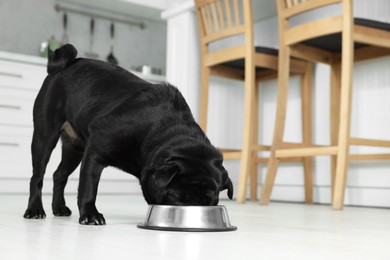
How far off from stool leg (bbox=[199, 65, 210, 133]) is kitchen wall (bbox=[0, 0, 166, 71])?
1.86 meters

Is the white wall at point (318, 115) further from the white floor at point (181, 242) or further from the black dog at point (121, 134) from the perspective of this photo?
the black dog at point (121, 134)

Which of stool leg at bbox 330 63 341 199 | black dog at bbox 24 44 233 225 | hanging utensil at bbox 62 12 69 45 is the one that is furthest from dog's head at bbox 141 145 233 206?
hanging utensil at bbox 62 12 69 45

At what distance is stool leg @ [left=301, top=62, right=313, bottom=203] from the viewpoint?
3.35 meters

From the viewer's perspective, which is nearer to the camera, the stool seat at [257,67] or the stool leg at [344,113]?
the stool leg at [344,113]

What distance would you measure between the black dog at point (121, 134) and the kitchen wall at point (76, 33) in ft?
10.1

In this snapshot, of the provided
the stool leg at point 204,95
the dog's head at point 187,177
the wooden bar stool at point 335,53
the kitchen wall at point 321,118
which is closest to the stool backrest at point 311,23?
the wooden bar stool at point 335,53

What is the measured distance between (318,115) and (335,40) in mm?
677

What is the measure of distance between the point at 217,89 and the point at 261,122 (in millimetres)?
377

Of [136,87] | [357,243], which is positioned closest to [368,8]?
[136,87]

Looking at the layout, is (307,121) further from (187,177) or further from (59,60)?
(187,177)

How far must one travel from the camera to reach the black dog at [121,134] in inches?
53.7

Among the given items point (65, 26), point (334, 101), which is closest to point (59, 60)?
point (334, 101)

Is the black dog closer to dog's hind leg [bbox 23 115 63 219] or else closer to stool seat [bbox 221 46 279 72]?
dog's hind leg [bbox 23 115 63 219]

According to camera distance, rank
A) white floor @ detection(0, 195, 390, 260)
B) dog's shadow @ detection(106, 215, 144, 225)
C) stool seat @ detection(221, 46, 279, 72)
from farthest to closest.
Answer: stool seat @ detection(221, 46, 279, 72) → dog's shadow @ detection(106, 215, 144, 225) → white floor @ detection(0, 195, 390, 260)
